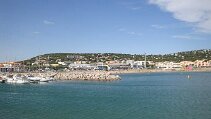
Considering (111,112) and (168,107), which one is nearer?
(111,112)

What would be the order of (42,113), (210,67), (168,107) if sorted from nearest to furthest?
(42,113) < (168,107) < (210,67)

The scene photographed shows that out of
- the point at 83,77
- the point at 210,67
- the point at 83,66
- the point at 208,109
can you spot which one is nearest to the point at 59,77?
the point at 83,77

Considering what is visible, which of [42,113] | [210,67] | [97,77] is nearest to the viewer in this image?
[42,113]

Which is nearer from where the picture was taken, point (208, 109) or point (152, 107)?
point (208, 109)

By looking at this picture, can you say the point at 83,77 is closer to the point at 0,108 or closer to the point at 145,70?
the point at 0,108

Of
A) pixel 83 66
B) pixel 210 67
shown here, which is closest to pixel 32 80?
pixel 83 66

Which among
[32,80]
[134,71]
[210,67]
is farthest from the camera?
[210,67]

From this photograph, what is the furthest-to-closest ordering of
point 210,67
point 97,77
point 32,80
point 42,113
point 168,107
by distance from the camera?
point 210,67
point 97,77
point 32,80
point 168,107
point 42,113

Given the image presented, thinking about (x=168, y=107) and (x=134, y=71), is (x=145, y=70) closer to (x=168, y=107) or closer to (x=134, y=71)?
(x=134, y=71)
